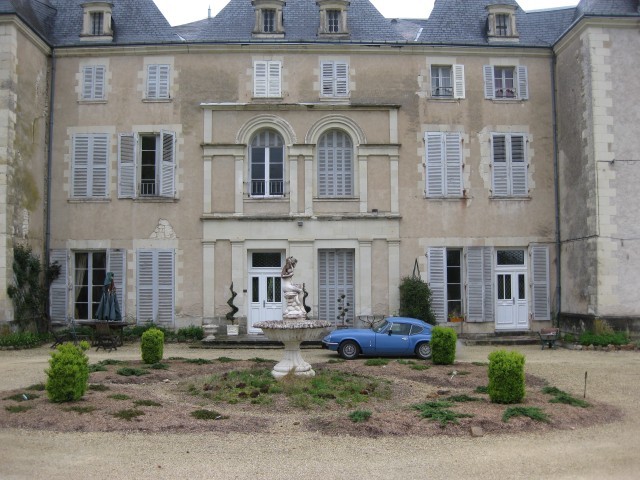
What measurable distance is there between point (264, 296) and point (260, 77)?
6.21m

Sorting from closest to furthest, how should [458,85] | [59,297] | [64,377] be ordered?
[64,377] → [59,297] → [458,85]

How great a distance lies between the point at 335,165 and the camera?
19.3 metres

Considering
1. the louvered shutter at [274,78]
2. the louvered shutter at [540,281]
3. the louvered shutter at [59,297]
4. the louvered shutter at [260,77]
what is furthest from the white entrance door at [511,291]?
the louvered shutter at [59,297]

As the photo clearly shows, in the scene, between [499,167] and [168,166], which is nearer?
[168,166]

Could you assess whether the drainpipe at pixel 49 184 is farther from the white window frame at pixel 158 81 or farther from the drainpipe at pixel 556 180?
the drainpipe at pixel 556 180

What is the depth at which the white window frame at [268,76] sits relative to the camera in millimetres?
19312

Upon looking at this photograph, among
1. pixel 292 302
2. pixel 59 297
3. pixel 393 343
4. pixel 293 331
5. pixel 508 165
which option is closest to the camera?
pixel 293 331

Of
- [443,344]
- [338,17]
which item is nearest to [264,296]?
[443,344]

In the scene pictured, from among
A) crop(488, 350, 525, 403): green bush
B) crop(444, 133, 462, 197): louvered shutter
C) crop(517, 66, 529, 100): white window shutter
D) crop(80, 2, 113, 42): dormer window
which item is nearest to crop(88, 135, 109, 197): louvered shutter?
crop(80, 2, 113, 42): dormer window

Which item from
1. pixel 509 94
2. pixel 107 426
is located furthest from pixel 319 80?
pixel 107 426

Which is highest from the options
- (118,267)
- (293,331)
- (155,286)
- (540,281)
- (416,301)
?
(118,267)

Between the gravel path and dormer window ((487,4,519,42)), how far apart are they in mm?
13863

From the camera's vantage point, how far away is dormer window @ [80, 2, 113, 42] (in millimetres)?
19469

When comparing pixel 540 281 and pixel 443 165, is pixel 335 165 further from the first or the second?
pixel 540 281
